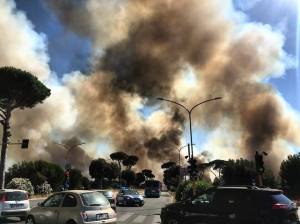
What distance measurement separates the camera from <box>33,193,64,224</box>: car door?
51.4 feet

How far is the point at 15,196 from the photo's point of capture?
23.1 m

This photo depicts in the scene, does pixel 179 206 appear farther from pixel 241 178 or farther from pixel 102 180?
pixel 102 180

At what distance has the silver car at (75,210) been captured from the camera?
15.1m

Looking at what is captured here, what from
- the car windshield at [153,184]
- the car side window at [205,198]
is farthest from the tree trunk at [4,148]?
the car side window at [205,198]

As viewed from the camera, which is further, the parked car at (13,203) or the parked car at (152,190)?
the parked car at (152,190)

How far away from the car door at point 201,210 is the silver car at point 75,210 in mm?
2651

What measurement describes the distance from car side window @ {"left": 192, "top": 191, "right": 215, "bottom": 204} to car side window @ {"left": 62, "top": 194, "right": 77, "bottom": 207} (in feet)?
12.2

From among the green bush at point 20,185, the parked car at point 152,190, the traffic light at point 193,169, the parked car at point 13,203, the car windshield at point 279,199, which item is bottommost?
the car windshield at point 279,199

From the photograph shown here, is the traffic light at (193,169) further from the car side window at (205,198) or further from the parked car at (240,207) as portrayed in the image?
the parked car at (240,207)

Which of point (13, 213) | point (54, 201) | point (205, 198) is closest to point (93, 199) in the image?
point (54, 201)

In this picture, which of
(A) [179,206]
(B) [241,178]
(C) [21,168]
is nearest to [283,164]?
(B) [241,178]

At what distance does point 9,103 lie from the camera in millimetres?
53406

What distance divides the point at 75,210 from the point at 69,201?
52 cm

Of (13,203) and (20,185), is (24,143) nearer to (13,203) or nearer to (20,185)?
(20,185)
